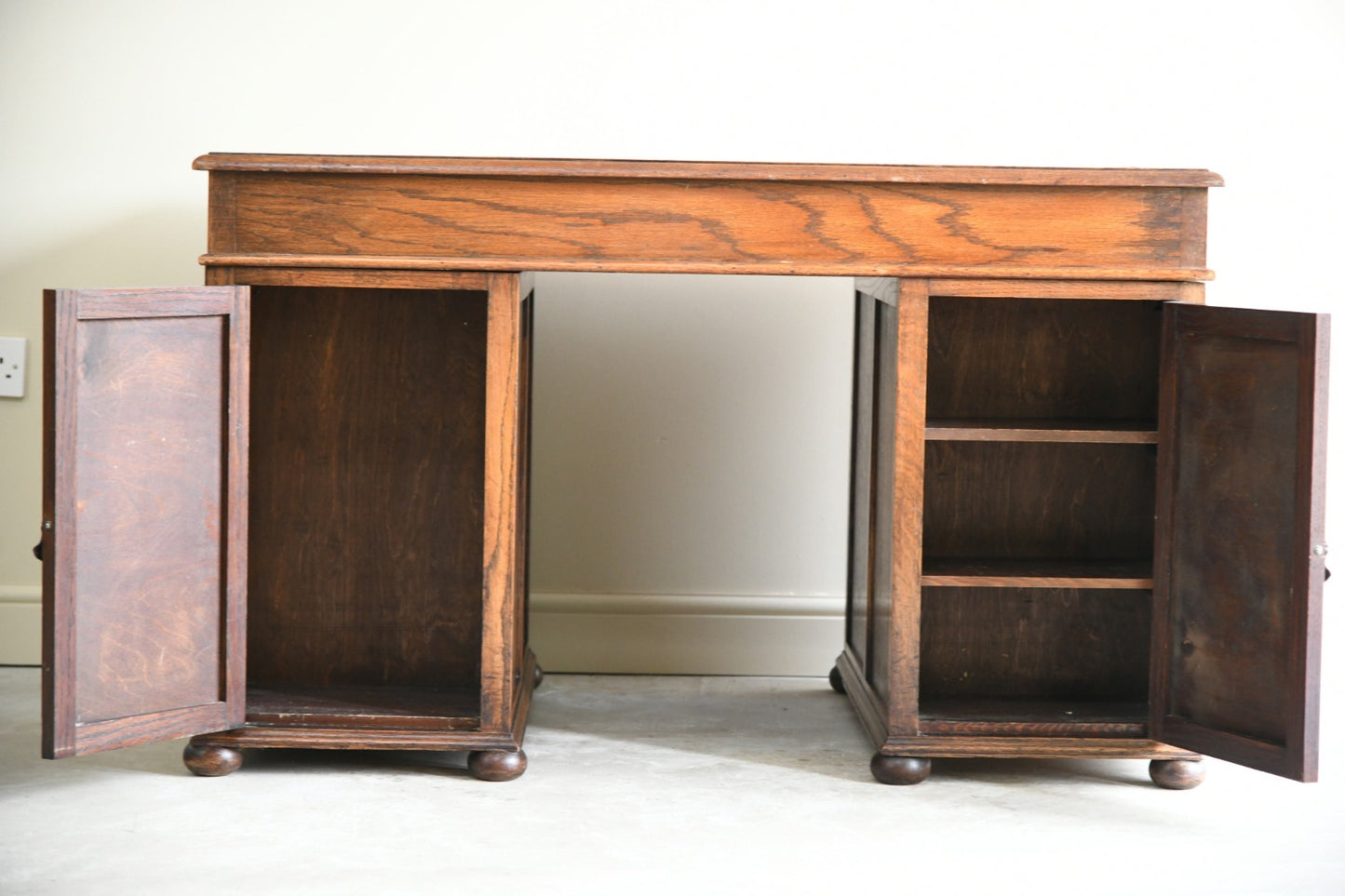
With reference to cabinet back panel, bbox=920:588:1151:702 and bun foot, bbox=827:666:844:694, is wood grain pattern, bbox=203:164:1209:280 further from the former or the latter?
bun foot, bbox=827:666:844:694

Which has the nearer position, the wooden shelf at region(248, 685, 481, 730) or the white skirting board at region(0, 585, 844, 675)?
the wooden shelf at region(248, 685, 481, 730)

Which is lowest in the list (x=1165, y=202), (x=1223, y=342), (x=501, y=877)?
(x=501, y=877)

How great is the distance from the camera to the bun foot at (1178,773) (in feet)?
6.93

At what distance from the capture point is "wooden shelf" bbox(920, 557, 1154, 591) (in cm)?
210

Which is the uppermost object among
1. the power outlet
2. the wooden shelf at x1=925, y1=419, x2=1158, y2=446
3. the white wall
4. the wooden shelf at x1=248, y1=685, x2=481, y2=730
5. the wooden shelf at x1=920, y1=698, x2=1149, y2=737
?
the white wall

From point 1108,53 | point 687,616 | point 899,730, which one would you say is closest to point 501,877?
point 899,730

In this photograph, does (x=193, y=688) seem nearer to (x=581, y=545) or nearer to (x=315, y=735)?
(x=315, y=735)

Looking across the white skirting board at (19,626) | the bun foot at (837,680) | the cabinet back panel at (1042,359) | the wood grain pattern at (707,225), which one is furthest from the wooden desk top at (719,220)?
the white skirting board at (19,626)

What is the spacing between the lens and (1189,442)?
2021 millimetres

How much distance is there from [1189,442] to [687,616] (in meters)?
1.07

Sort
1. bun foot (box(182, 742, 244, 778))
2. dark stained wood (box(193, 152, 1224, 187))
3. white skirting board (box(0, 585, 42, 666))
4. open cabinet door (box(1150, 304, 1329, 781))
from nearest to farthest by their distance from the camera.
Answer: open cabinet door (box(1150, 304, 1329, 781)) → dark stained wood (box(193, 152, 1224, 187)) → bun foot (box(182, 742, 244, 778)) → white skirting board (box(0, 585, 42, 666))

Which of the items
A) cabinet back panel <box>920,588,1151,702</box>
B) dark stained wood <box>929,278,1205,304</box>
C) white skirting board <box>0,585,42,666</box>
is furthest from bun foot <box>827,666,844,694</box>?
white skirting board <box>0,585,42,666</box>

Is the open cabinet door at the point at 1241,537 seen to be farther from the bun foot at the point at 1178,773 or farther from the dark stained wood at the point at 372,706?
the dark stained wood at the point at 372,706

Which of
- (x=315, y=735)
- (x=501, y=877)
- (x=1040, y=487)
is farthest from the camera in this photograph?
(x=1040, y=487)
